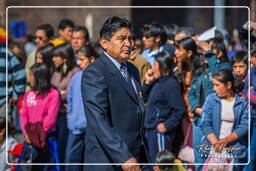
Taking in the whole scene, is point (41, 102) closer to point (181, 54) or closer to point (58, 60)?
point (58, 60)

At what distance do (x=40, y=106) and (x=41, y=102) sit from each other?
0.05 meters

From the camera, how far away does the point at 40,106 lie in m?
8.53

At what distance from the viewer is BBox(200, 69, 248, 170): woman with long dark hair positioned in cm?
761

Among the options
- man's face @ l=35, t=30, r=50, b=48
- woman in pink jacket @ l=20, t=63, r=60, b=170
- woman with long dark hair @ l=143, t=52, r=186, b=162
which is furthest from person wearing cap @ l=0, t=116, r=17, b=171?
man's face @ l=35, t=30, r=50, b=48

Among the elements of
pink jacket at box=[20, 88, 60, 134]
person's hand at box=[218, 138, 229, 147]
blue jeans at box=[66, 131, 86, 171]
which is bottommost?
blue jeans at box=[66, 131, 86, 171]

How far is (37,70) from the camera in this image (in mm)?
8633

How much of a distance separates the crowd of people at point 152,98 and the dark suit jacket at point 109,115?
0.06 ft

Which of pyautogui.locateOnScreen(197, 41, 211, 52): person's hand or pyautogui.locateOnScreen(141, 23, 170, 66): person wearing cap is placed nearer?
pyautogui.locateOnScreen(197, 41, 211, 52): person's hand

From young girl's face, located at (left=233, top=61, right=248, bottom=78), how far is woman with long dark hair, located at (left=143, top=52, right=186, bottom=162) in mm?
703

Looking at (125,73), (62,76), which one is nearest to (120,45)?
(125,73)

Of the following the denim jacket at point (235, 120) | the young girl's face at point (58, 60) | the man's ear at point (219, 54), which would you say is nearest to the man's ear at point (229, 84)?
the denim jacket at point (235, 120)

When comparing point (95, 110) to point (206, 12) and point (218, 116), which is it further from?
point (206, 12)

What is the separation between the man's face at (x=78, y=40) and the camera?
9.75 meters

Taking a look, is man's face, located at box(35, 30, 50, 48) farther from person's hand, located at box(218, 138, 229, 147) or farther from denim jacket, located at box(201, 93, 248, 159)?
person's hand, located at box(218, 138, 229, 147)
